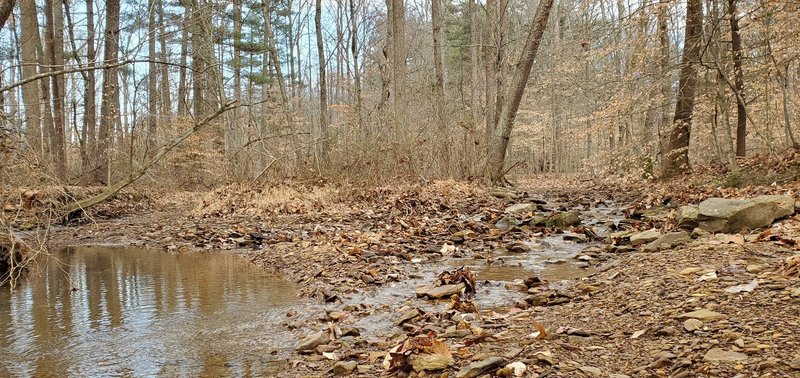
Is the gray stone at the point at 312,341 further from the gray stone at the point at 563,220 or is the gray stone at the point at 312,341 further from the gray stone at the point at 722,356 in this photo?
the gray stone at the point at 563,220

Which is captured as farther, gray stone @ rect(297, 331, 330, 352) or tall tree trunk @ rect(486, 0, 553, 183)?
tall tree trunk @ rect(486, 0, 553, 183)

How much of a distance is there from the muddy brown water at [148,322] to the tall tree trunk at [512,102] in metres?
8.70

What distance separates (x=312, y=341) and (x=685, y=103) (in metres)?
11.8

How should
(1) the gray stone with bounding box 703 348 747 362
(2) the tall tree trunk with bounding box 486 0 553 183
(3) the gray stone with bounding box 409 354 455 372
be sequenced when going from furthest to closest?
(2) the tall tree trunk with bounding box 486 0 553 183 < (3) the gray stone with bounding box 409 354 455 372 < (1) the gray stone with bounding box 703 348 747 362

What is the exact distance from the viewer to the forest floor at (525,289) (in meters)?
2.47

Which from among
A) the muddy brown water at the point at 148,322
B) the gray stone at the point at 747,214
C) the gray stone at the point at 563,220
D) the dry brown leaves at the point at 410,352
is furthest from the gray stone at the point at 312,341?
the gray stone at the point at 563,220

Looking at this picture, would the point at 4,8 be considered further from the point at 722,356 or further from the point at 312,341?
the point at 722,356

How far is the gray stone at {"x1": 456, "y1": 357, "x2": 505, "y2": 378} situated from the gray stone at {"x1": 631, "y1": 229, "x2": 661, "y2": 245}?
13.0 feet

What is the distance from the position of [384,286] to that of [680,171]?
10912 mm

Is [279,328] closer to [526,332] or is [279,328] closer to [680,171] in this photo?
[526,332]

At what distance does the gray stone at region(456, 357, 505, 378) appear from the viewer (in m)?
2.46

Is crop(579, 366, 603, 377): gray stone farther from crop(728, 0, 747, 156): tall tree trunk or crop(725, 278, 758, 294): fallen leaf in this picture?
crop(728, 0, 747, 156): tall tree trunk

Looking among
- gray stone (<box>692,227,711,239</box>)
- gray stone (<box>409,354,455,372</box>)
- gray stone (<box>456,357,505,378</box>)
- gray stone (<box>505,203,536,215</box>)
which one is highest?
gray stone (<box>505,203,536,215</box>)

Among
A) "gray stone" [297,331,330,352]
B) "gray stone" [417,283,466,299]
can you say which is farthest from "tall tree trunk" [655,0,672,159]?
"gray stone" [297,331,330,352]
